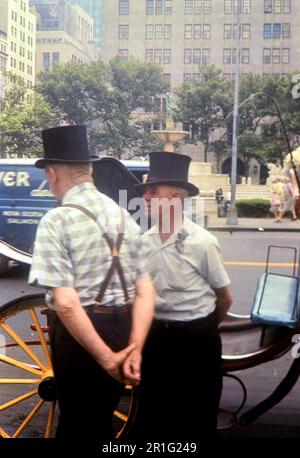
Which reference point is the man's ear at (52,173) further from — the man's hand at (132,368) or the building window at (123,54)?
the man's hand at (132,368)

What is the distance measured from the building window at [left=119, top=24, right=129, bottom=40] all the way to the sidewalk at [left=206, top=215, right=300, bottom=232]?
63 centimetres

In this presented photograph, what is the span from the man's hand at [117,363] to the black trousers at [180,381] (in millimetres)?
303

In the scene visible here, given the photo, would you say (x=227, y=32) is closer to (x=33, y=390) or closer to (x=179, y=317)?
(x=179, y=317)

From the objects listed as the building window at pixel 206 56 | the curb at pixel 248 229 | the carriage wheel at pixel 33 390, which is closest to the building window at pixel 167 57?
the building window at pixel 206 56

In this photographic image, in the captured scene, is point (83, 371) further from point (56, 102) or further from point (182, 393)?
point (56, 102)

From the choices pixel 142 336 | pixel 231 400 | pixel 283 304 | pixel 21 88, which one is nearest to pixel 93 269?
pixel 142 336

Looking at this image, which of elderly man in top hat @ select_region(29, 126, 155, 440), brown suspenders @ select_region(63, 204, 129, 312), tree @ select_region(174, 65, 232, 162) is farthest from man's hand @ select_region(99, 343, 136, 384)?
tree @ select_region(174, 65, 232, 162)

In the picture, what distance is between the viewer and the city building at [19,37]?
6.29ft

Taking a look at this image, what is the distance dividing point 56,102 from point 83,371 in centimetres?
81

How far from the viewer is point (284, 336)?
239cm

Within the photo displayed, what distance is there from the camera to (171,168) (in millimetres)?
2139

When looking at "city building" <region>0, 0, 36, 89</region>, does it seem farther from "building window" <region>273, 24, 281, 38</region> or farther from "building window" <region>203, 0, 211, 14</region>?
"building window" <region>273, 24, 281, 38</region>

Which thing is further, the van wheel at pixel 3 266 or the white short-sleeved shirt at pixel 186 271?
the van wheel at pixel 3 266

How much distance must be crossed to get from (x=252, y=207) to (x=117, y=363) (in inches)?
26.0
